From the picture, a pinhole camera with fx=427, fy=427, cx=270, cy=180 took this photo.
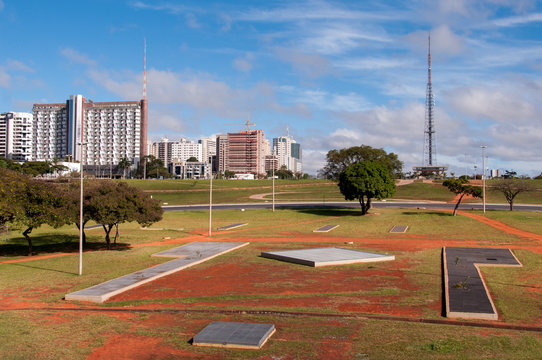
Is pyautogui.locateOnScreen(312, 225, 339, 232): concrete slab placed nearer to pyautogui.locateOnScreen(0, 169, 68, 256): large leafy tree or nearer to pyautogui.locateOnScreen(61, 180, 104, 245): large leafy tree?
pyautogui.locateOnScreen(61, 180, 104, 245): large leafy tree

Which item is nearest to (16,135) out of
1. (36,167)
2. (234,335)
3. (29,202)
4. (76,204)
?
(36,167)

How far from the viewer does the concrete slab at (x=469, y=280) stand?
1455 cm

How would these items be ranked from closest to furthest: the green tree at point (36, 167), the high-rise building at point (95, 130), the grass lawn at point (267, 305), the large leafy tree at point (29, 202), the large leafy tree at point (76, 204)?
1. the grass lawn at point (267, 305)
2. the large leafy tree at point (29, 202)
3. the large leafy tree at point (76, 204)
4. the green tree at point (36, 167)
5. the high-rise building at point (95, 130)

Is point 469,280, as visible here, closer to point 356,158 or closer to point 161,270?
point 161,270

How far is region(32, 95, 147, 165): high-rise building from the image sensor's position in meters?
190

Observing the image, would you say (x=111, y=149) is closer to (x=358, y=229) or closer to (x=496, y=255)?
(x=358, y=229)

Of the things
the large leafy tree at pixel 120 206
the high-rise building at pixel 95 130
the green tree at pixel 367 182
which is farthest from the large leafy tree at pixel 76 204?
the high-rise building at pixel 95 130

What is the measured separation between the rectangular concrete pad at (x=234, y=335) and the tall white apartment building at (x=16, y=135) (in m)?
216

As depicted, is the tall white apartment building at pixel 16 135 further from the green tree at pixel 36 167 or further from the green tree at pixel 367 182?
the green tree at pixel 367 182

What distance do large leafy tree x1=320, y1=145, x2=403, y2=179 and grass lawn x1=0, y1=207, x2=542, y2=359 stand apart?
3102 centimetres

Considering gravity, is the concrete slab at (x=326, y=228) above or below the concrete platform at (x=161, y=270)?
above

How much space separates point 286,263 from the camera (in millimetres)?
25531

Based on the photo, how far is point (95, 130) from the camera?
194m

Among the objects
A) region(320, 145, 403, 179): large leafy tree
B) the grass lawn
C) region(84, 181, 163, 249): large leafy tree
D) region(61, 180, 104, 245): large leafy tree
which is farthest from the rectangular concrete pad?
region(320, 145, 403, 179): large leafy tree
